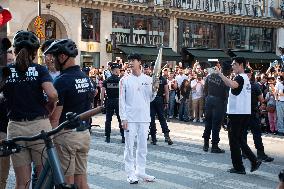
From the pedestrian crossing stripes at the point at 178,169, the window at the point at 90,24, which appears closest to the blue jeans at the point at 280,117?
the pedestrian crossing stripes at the point at 178,169

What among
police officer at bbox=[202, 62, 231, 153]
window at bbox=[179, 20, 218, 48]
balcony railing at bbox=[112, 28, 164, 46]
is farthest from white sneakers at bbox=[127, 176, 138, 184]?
window at bbox=[179, 20, 218, 48]

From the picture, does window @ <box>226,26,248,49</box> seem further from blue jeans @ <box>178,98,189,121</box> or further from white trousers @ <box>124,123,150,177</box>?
white trousers @ <box>124,123,150,177</box>

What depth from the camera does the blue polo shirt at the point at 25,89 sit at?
4.54 meters

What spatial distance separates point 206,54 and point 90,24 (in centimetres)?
968

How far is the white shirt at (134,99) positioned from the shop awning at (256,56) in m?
30.0

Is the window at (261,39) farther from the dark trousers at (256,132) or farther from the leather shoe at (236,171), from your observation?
the leather shoe at (236,171)

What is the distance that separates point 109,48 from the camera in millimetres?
28312

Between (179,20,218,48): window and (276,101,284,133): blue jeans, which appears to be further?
(179,20,218,48): window

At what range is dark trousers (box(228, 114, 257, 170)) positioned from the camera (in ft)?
25.7

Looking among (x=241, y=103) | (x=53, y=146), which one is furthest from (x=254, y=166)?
(x=53, y=146)

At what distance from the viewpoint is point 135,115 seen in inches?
284

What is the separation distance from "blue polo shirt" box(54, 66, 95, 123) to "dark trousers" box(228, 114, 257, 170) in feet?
12.5

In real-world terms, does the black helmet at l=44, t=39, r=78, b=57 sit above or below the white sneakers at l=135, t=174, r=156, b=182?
above

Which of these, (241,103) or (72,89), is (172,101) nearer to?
(241,103)
